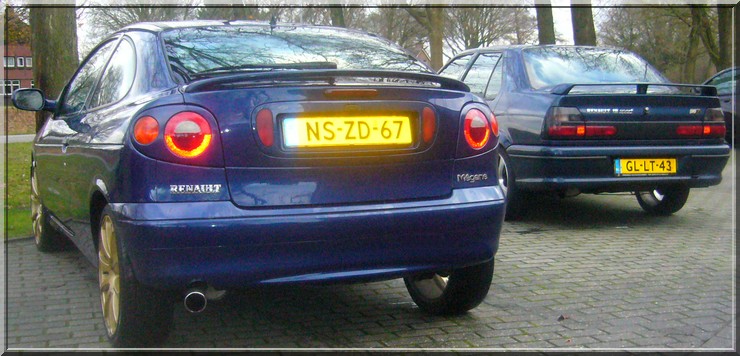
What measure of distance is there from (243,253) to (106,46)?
2.39 m

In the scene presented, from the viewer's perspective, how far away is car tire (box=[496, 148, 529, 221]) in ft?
26.5

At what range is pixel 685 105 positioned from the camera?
7820 mm

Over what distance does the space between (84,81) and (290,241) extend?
2.56m

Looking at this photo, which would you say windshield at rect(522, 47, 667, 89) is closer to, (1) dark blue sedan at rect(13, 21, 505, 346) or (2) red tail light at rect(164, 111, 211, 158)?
(1) dark blue sedan at rect(13, 21, 505, 346)

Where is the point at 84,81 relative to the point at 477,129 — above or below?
above

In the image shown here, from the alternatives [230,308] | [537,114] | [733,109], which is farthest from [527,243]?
[733,109]

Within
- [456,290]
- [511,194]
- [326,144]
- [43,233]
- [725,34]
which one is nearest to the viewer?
[326,144]

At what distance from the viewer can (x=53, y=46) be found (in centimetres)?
891

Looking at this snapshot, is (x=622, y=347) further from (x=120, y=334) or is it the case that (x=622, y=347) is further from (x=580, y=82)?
(x=580, y=82)

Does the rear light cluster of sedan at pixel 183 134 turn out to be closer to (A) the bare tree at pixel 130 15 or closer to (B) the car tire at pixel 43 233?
(B) the car tire at pixel 43 233

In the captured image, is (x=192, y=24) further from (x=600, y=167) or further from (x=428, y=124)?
(x=600, y=167)

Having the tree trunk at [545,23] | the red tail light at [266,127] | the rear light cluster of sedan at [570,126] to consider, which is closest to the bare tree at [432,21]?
the tree trunk at [545,23]

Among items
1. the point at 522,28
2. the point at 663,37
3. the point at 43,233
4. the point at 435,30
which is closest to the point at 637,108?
the point at 43,233

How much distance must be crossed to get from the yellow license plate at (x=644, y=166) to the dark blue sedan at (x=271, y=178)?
11.3 ft
